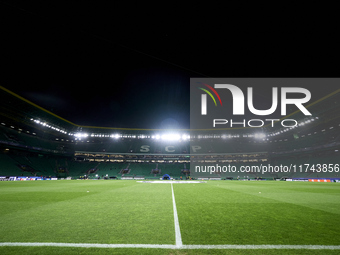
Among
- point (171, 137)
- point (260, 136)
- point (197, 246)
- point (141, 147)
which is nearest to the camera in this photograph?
point (197, 246)

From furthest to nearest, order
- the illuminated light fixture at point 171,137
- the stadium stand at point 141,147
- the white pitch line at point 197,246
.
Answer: the illuminated light fixture at point 171,137, the stadium stand at point 141,147, the white pitch line at point 197,246

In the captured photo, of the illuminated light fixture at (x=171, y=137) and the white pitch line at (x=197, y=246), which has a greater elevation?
the illuminated light fixture at (x=171, y=137)

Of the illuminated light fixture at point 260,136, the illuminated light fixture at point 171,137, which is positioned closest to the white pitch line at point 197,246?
the illuminated light fixture at point 171,137

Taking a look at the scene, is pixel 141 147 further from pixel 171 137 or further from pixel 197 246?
pixel 197 246

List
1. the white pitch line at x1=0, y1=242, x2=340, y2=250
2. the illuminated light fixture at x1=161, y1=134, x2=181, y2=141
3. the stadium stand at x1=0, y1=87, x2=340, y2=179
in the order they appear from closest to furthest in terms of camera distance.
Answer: the white pitch line at x1=0, y1=242, x2=340, y2=250
the stadium stand at x1=0, y1=87, x2=340, y2=179
the illuminated light fixture at x1=161, y1=134, x2=181, y2=141

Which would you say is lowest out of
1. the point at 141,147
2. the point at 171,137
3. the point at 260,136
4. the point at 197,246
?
the point at 197,246

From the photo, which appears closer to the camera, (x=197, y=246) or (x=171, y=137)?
(x=197, y=246)

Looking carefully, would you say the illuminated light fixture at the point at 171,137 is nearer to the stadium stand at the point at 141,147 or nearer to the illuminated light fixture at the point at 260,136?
the stadium stand at the point at 141,147

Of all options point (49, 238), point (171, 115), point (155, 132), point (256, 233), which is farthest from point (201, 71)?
point (155, 132)

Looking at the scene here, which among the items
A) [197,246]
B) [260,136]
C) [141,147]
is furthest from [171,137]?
[197,246]

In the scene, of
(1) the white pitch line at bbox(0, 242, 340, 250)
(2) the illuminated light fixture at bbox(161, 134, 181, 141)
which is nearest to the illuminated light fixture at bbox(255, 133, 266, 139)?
(2) the illuminated light fixture at bbox(161, 134, 181, 141)

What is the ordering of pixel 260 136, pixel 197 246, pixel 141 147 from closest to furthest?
pixel 197 246, pixel 260 136, pixel 141 147

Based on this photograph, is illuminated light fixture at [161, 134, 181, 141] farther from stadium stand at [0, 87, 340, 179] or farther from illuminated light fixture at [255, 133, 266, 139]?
illuminated light fixture at [255, 133, 266, 139]

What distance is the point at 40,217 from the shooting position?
575cm
